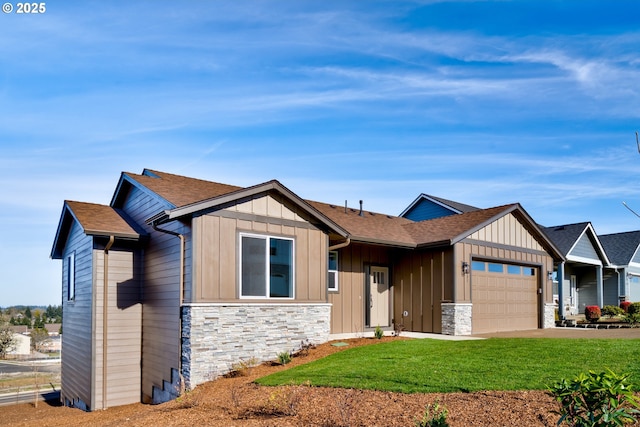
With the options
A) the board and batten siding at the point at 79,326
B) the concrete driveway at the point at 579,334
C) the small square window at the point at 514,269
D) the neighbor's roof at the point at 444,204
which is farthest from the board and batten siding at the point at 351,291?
the neighbor's roof at the point at 444,204

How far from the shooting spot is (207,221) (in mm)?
11633

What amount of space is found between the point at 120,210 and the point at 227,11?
22.4 feet

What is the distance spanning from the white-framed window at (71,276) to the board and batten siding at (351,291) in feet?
24.0

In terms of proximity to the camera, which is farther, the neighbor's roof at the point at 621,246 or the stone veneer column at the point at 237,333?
the neighbor's roof at the point at 621,246

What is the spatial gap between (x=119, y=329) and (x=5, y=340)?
5774cm

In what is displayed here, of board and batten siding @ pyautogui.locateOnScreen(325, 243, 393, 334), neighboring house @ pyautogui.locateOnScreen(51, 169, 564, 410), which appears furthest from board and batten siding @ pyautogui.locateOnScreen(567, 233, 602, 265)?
board and batten siding @ pyautogui.locateOnScreen(325, 243, 393, 334)

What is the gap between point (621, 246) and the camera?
33.4 meters

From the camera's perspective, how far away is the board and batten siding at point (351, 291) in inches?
607

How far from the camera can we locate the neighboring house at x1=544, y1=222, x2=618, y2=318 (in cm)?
2705

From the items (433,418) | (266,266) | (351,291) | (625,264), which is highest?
(266,266)

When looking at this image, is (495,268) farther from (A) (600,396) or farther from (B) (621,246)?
(B) (621,246)

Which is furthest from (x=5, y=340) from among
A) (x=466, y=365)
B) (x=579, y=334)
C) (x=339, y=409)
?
(x=339, y=409)

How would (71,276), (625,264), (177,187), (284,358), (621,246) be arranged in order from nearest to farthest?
(284,358) → (177,187) → (71,276) → (625,264) → (621,246)

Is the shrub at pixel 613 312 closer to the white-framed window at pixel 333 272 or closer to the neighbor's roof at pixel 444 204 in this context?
the neighbor's roof at pixel 444 204
